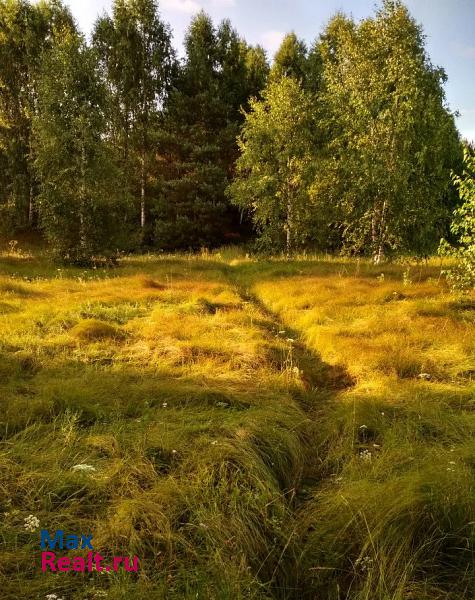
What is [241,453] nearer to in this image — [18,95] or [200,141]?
[200,141]

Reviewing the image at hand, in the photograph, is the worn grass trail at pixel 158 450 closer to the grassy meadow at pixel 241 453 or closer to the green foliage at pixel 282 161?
the grassy meadow at pixel 241 453

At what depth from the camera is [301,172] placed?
808 inches

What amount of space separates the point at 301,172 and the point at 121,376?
17.0 m

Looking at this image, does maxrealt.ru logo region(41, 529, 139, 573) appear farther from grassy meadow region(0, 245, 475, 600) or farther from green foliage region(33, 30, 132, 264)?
green foliage region(33, 30, 132, 264)

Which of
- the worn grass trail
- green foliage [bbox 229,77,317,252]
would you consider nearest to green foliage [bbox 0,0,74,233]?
green foliage [bbox 229,77,317,252]

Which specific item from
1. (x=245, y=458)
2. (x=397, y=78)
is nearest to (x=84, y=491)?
(x=245, y=458)

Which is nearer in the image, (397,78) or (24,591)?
(24,591)

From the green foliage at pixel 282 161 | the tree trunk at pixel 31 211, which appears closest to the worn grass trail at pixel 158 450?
the green foliage at pixel 282 161

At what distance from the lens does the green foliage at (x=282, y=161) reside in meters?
20.4

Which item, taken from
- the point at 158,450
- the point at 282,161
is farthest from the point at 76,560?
the point at 282,161

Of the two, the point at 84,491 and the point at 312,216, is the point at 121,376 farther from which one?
the point at 312,216

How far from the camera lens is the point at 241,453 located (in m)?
4.18

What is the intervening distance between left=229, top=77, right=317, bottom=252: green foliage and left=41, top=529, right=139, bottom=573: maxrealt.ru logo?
62.1 feet

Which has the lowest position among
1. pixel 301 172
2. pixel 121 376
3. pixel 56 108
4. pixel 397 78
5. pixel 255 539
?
pixel 255 539
